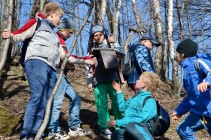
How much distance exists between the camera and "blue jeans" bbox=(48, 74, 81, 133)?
4516 millimetres

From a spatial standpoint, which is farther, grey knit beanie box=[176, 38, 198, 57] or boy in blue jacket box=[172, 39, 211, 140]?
grey knit beanie box=[176, 38, 198, 57]

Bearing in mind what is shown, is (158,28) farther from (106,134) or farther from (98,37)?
(106,134)

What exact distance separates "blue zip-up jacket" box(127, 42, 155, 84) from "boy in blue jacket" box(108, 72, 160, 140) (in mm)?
825

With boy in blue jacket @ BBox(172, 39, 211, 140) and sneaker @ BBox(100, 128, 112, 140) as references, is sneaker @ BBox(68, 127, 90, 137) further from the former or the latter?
boy in blue jacket @ BBox(172, 39, 211, 140)

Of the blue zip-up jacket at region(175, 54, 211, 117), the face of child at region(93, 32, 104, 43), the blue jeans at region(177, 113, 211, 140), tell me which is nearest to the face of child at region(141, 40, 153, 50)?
the face of child at region(93, 32, 104, 43)

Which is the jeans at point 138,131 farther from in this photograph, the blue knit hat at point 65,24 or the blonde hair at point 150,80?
the blue knit hat at point 65,24

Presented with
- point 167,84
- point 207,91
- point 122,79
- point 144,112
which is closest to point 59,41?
point 122,79

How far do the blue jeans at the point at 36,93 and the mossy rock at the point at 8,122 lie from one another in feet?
3.19

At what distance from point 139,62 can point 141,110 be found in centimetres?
119

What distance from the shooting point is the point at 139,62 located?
4.91 metres

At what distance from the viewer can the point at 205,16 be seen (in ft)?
71.2

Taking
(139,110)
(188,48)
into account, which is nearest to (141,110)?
(139,110)

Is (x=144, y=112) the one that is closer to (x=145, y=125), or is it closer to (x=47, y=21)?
(x=145, y=125)

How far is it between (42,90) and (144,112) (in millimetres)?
1317
